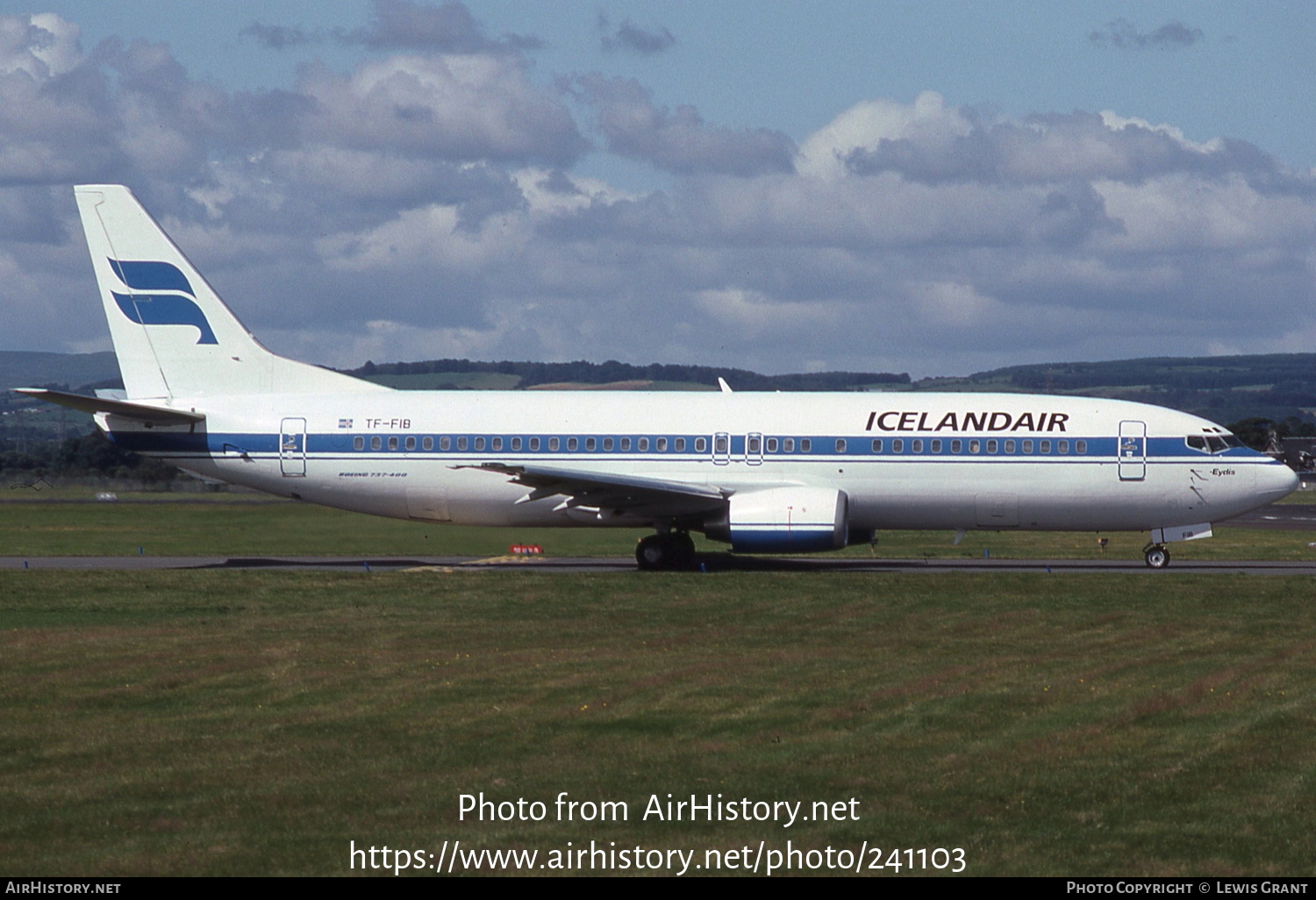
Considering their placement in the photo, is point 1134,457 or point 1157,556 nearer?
point 1134,457

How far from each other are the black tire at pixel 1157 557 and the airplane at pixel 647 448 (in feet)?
0.15

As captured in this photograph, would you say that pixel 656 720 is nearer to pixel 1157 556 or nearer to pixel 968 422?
pixel 968 422

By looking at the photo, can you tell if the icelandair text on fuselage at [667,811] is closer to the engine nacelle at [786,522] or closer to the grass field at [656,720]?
the grass field at [656,720]

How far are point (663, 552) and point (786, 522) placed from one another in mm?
3143

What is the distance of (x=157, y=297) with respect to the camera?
3516 cm

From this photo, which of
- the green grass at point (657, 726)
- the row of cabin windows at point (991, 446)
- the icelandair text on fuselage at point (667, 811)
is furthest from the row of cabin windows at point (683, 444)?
the icelandair text on fuselage at point (667, 811)

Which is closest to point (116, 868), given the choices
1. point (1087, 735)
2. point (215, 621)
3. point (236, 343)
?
point (1087, 735)

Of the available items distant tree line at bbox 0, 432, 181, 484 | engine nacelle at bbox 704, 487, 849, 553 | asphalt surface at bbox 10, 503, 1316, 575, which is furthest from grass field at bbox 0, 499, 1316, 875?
distant tree line at bbox 0, 432, 181, 484

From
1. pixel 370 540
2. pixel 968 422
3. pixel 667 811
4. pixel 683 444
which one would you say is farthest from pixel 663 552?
pixel 667 811

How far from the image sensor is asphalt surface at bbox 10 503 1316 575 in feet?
109

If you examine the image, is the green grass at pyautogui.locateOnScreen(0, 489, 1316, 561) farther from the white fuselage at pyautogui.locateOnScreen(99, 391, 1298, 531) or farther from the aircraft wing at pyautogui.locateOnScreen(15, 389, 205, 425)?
the aircraft wing at pyautogui.locateOnScreen(15, 389, 205, 425)

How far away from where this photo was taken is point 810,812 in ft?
38.3

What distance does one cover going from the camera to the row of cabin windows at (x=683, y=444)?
108 feet

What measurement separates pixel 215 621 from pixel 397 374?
121 m
